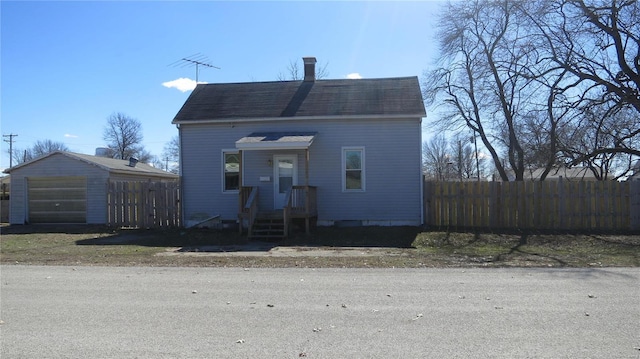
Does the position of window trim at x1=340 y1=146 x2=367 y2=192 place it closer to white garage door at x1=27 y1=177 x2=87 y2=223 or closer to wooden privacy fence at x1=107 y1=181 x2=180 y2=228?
wooden privacy fence at x1=107 y1=181 x2=180 y2=228

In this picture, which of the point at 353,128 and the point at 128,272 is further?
the point at 353,128

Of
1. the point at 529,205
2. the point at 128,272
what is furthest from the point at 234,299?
the point at 529,205

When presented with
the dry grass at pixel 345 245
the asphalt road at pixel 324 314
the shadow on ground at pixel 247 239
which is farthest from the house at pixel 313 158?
the asphalt road at pixel 324 314

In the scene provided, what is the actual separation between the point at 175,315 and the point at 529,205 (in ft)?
45.2

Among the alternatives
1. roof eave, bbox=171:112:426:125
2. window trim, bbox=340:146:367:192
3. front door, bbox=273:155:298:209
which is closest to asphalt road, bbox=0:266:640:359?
window trim, bbox=340:146:367:192

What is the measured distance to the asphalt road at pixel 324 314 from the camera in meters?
4.53

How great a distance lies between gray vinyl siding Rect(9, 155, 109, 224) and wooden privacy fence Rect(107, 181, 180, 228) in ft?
3.92

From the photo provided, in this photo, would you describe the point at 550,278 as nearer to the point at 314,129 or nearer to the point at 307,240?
the point at 307,240

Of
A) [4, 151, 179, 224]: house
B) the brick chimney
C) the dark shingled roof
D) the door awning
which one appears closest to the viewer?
the door awning

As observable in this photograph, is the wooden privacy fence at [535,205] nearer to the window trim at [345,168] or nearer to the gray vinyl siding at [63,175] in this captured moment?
the window trim at [345,168]

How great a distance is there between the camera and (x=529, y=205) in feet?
52.9

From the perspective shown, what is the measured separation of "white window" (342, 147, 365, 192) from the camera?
55.1 ft

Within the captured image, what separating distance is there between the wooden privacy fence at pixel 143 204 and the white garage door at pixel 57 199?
2623mm

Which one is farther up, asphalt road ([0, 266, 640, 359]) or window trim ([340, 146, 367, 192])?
window trim ([340, 146, 367, 192])
